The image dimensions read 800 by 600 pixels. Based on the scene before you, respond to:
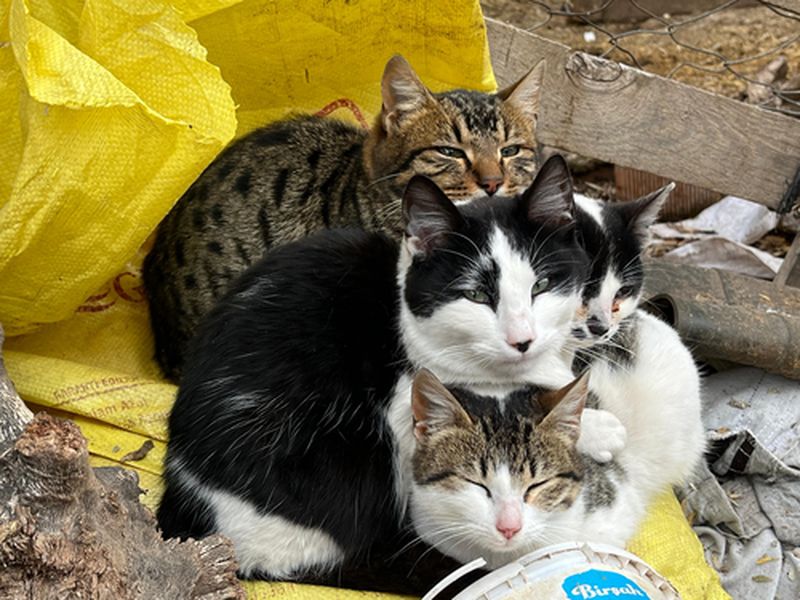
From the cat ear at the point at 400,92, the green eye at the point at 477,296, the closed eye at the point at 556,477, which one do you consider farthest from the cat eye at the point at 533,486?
the cat ear at the point at 400,92

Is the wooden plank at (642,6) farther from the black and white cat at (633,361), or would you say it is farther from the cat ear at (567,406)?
the cat ear at (567,406)

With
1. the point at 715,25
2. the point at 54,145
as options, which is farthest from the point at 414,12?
the point at 715,25

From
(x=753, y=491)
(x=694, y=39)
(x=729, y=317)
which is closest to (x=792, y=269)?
(x=729, y=317)

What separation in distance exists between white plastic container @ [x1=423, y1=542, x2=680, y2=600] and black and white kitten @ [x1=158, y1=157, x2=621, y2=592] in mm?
291

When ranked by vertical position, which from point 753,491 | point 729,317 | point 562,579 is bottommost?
point 753,491

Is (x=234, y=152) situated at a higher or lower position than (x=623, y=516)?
higher

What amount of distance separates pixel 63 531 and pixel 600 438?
96 cm

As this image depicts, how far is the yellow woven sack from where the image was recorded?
72.1 inches

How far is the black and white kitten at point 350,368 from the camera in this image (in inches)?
67.1

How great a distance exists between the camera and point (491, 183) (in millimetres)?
2133

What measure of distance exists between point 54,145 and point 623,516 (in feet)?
4.17

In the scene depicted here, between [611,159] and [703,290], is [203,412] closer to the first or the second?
[703,290]

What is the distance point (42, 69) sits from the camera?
171cm

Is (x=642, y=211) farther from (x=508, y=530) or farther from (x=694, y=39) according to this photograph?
(x=694, y=39)
